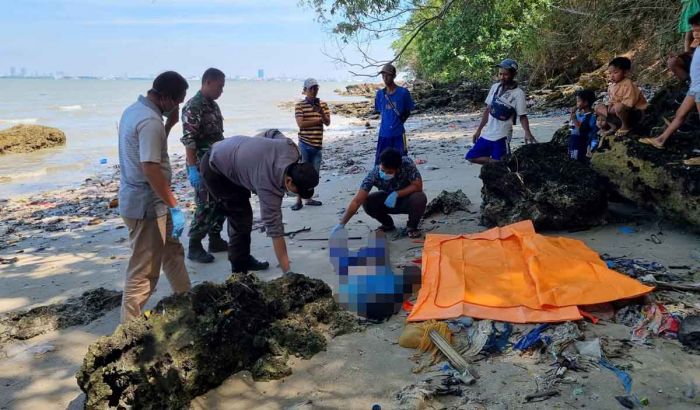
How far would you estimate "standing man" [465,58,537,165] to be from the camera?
19.1 ft

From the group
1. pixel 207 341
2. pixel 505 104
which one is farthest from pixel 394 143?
pixel 207 341

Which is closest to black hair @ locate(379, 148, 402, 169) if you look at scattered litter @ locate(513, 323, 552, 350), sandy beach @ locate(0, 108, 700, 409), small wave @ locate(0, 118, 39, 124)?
sandy beach @ locate(0, 108, 700, 409)

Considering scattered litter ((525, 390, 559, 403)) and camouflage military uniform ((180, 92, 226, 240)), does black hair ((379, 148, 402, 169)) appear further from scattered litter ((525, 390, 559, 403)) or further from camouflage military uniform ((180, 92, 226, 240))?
scattered litter ((525, 390, 559, 403))

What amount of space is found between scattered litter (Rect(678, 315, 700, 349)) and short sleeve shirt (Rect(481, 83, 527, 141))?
3237 millimetres

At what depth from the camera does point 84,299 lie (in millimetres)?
4340

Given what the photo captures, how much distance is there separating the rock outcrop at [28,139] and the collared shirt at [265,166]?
52.0 feet

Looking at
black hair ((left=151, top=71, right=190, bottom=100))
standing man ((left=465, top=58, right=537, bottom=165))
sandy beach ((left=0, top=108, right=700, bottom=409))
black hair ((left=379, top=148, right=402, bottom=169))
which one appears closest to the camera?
sandy beach ((left=0, top=108, right=700, bottom=409))

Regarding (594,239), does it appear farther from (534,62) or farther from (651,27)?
(534,62)

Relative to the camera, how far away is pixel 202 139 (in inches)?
202

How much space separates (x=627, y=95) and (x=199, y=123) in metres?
4.67

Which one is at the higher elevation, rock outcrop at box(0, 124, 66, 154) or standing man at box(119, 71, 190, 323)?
standing man at box(119, 71, 190, 323)

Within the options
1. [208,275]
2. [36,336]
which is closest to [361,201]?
[208,275]

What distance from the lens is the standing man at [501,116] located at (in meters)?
5.82

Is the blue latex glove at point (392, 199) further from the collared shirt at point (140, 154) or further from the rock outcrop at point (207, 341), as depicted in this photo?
the collared shirt at point (140, 154)
